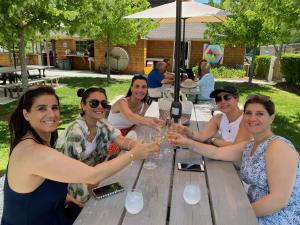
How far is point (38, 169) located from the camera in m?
1.85

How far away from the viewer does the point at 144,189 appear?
7.25 feet

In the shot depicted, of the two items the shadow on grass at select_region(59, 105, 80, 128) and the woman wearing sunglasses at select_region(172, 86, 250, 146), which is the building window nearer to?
the shadow on grass at select_region(59, 105, 80, 128)

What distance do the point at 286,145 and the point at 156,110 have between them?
3430 mm

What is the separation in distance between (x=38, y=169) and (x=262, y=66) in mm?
18985

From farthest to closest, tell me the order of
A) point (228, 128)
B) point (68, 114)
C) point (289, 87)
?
point (289, 87) < point (68, 114) < point (228, 128)

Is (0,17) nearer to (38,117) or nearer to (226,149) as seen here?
(38,117)

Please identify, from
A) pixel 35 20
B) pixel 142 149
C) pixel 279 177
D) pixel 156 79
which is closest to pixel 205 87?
pixel 156 79

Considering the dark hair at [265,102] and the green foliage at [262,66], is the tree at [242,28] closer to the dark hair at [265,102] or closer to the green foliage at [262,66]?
the green foliage at [262,66]

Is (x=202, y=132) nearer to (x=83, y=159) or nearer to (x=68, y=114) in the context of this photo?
(x=83, y=159)

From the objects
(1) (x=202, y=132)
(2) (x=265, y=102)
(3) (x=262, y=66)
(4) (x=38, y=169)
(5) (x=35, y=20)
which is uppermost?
(5) (x=35, y=20)

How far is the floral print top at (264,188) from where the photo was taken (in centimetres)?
223

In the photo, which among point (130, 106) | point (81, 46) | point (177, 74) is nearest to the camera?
point (177, 74)

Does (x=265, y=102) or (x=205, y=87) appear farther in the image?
(x=205, y=87)

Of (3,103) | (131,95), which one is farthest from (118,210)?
(3,103)
